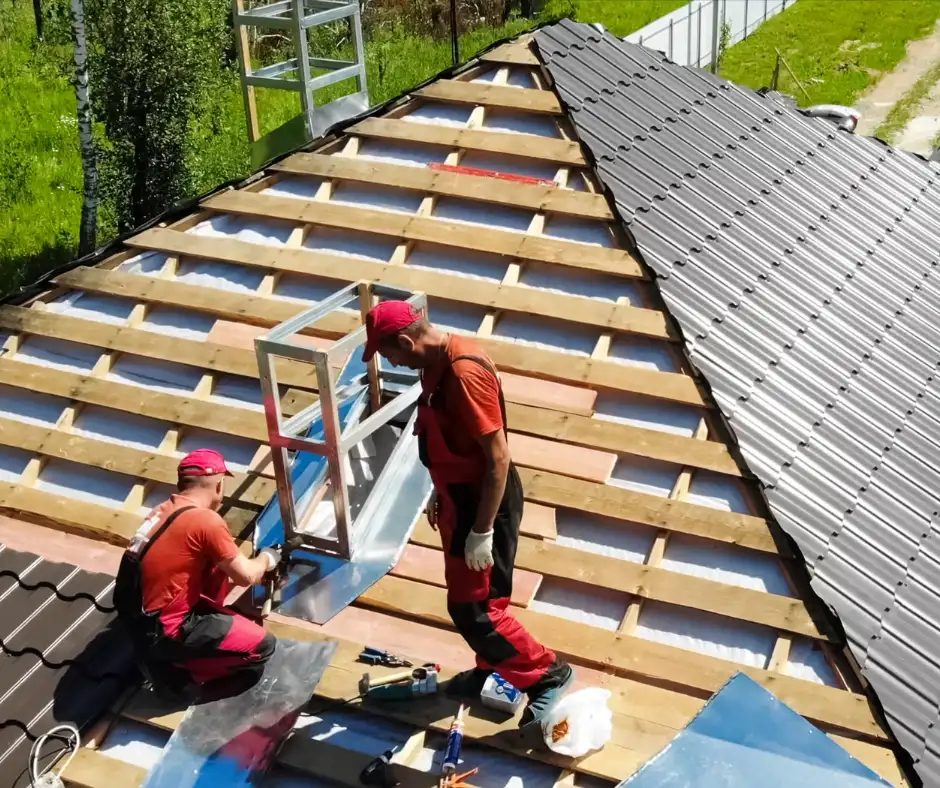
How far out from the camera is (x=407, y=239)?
7332 mm

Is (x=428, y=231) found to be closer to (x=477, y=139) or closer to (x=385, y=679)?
(x=477, y=139)

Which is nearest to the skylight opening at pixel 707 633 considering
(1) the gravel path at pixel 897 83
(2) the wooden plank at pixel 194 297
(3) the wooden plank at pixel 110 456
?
(3) the wooden plank at pixel 110 456

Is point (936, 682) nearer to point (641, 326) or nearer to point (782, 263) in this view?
point (641, 326)

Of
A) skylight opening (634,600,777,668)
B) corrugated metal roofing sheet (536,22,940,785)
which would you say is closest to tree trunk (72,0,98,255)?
corrugated metal roofing sheet (536,22,940,785)

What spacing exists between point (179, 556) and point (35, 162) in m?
17.4

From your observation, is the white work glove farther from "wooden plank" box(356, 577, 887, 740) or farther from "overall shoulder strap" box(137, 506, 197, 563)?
"overall shoulder strap" box(137, 506, 197, 563)

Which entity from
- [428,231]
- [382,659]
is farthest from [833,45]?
[382,659]

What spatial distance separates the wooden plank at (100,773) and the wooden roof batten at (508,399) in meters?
0.01

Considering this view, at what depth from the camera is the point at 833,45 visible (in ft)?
100

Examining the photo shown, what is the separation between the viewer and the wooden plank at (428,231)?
6.84 meters

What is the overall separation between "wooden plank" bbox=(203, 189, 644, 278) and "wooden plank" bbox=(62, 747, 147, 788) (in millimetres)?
3789

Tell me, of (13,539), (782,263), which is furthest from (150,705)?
(782,263)

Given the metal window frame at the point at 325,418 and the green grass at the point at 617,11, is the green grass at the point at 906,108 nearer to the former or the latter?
the green grass at the point at 617,11

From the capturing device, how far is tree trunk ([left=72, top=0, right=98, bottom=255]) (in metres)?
14.8
